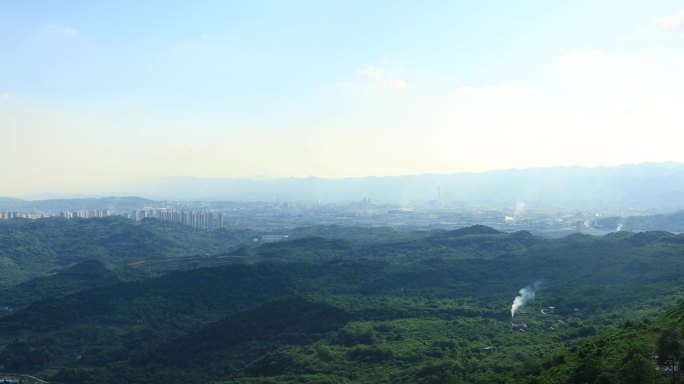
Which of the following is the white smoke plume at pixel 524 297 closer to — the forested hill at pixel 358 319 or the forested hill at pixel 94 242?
the forested hill at pixel 358 319

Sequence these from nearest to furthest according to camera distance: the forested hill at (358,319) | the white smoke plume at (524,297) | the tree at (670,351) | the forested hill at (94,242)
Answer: the tree at (670,351) → the forested hill at (358,319) → the white smoke plume at (524,297) → the forested hill at (94,242)

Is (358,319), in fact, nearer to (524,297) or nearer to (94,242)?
(524,297)

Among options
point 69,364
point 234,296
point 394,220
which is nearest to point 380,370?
point 69,364

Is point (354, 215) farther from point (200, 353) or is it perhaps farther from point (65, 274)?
point (200, 353)

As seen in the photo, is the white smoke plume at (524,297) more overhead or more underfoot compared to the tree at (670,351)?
more underfoot

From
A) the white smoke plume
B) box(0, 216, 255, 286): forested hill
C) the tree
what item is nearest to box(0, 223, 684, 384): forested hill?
the white smoke plume

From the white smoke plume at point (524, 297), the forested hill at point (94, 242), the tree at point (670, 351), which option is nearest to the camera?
the tree at point (670, 351)

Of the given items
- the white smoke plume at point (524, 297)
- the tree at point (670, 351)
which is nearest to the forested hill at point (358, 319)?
the white smoke plume at point (524, 297)
